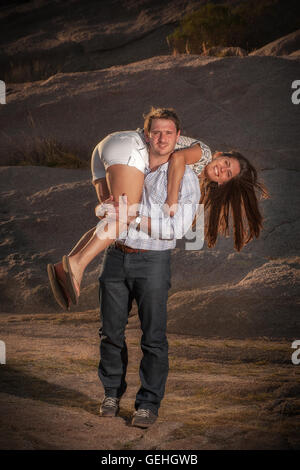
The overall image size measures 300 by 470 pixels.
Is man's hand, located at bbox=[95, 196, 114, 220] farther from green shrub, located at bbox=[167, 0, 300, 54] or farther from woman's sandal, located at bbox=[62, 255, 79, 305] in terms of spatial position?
green shrub, located at bbox=[167, 0, 300, 54]

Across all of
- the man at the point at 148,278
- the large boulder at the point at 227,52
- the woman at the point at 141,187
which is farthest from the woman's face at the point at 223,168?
the large boulder at the point at 227,52

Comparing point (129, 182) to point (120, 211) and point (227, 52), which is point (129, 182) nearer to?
point (120, 211)

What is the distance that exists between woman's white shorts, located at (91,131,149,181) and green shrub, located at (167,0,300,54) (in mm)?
10389

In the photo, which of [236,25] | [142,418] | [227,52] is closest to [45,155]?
[227,52]

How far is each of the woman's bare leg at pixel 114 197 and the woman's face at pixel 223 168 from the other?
0.50 meters

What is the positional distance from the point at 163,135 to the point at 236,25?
42.5ft

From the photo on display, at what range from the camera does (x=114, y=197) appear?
3.48 m

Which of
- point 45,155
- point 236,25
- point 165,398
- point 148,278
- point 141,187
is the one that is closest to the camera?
point 148,278

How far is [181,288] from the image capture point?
6.21 meters

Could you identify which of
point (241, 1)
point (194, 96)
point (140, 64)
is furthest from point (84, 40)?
point (194, 96)

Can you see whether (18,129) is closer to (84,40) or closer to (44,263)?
(44,263)

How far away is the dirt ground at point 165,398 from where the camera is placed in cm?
329

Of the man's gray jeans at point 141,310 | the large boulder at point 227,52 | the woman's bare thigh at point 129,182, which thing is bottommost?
the man's gray jeans at point 141,310

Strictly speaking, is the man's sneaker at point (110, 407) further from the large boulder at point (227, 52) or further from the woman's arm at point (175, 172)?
the large boulder at point (227, 52)
